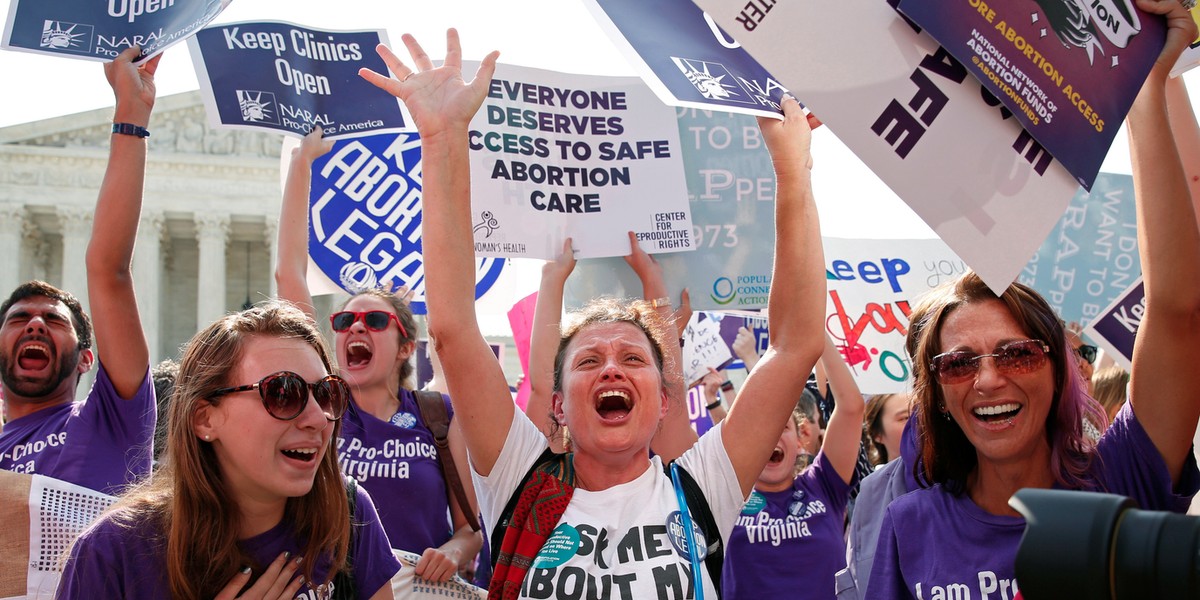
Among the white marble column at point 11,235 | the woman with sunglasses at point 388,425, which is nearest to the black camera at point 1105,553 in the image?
the woman with sunglasses at point 388,425

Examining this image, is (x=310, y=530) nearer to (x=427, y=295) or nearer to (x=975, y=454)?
(x=427, y=295)

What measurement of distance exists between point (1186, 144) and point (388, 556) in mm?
2207

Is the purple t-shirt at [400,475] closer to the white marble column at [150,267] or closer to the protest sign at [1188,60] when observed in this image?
the protest sign at [1188,60]

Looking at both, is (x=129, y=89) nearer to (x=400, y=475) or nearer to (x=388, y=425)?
(x=388, y=425)

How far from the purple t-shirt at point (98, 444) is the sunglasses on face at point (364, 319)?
1031 millimetres

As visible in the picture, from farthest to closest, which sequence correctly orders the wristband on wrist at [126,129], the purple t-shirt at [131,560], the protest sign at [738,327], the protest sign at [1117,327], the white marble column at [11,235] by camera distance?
1. the white marble column at [11,235]
2. the protest sign at [738,327]
3. the protest sign at [1117,327]
4. the wristband on wrist at [126,129]
5. the purple t-shirt at [131,560]

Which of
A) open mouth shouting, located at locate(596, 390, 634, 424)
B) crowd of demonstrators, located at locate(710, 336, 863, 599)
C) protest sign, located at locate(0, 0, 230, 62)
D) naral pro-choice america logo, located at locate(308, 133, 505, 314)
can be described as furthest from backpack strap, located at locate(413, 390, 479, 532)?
protest sign, located at locate(0, 0, 230, 62)

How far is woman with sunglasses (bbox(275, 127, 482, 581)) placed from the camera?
382 cm

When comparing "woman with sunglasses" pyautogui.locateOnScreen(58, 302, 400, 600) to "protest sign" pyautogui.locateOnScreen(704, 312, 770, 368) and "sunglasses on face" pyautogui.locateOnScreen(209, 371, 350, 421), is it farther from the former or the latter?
"protest sign" pyautogui.locateOnScreen(704, 312, 770, 368)

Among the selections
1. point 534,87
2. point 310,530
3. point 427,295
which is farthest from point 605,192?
point 310,530

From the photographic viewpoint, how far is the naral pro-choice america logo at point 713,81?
2879 mm

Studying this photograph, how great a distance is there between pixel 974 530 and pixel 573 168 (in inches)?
110

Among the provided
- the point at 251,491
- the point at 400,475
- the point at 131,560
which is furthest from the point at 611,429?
the point at 400,475

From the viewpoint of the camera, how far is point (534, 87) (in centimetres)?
484
